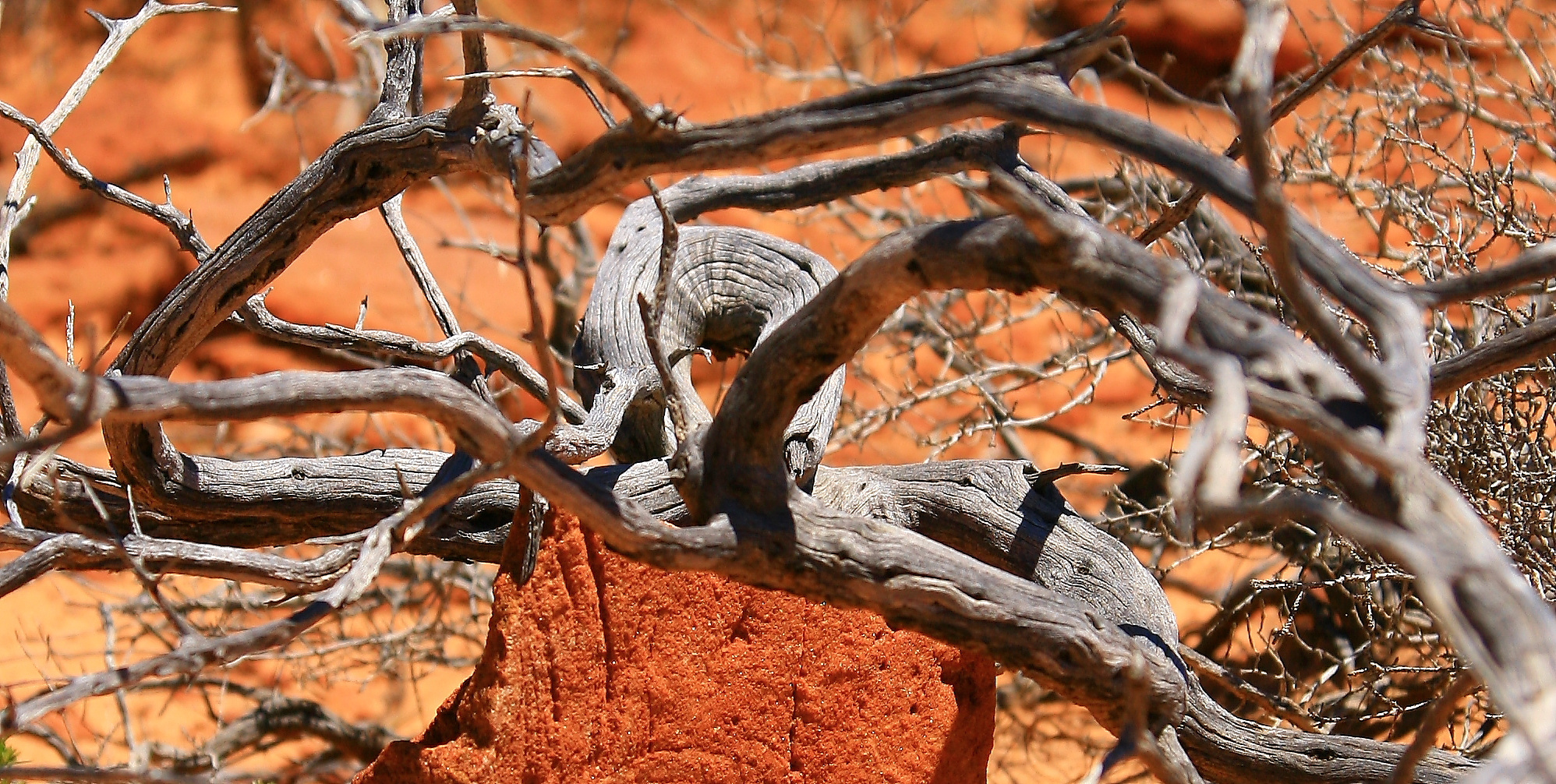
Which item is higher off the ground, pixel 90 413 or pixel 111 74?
pixel 111 74

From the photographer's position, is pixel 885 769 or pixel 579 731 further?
pixel 885 769

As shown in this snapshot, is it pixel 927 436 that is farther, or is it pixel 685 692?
pixel 927 436

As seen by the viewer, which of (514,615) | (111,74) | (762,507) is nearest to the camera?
(762,507)

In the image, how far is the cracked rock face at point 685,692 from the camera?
2678 millimetres

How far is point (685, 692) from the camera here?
284 centimetres

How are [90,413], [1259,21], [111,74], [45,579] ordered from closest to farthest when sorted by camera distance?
1. [1259,21]
2. [90,413]
3. [45,579]
4. [111,74]

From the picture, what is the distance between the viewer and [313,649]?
540 cm

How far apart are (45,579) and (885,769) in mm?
6215

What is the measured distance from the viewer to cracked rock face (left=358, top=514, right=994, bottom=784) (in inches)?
105

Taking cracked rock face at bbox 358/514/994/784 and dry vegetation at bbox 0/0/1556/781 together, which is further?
cracked rock face at bbox 358/514/994/784

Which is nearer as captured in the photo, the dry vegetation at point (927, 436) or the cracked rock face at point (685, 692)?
the dry vegetation at point (927, 436)

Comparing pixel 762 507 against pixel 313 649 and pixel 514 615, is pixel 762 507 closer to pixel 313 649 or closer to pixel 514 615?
pixel 514 615

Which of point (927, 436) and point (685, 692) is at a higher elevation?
point (927, 436)

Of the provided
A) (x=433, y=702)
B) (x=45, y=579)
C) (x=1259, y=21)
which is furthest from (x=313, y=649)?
(x=1259, y=21)
